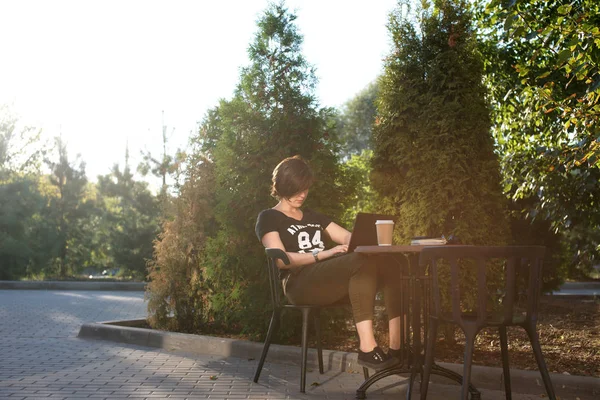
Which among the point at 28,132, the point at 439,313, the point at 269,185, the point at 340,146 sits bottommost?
the point at 439,313

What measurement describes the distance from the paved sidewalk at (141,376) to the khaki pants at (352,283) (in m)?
0.73

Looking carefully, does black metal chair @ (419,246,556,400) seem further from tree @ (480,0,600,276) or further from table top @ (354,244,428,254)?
tree @ (480,0,600,276)

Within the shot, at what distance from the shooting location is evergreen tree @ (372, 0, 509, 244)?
646 centimetres

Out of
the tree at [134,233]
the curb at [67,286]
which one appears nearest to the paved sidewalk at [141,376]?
the curb at [67,286]

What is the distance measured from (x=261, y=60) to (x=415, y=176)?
7.83 ft

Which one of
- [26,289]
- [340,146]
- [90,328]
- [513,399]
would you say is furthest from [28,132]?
[513,399]

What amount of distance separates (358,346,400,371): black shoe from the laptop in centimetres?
77

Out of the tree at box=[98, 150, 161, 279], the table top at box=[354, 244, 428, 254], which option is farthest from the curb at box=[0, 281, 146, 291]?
the table top at box=[354, 244, 428, 254]

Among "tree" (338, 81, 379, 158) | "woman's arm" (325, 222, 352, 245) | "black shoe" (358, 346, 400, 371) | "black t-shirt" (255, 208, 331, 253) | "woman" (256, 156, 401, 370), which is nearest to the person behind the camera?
"black shoe" (358, 346, 400, 371)

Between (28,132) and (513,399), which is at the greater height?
(28,132)

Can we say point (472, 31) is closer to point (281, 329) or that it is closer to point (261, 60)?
point (261, 60)

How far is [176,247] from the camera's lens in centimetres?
844

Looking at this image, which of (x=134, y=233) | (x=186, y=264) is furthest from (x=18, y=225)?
(x=186, y=264)

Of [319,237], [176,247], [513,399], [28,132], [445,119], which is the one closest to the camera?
[513,399]
